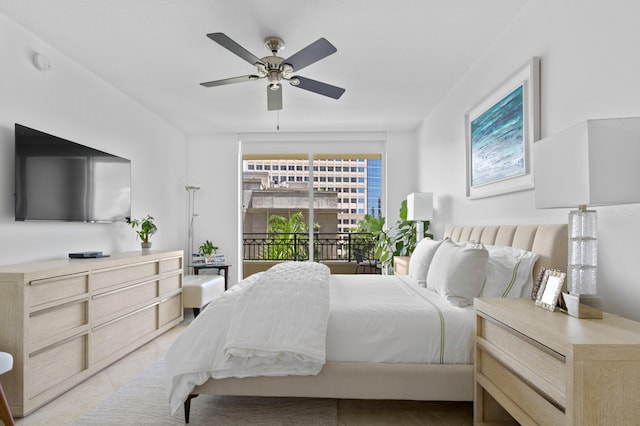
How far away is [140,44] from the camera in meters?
2.97

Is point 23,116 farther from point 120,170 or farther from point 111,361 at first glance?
point 111,361

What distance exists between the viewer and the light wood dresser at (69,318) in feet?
7.05

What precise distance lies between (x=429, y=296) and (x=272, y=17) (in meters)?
2.15

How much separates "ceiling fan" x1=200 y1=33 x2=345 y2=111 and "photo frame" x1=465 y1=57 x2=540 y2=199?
4.00 feet

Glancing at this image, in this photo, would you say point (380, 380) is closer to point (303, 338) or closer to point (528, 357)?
point (303, 338)

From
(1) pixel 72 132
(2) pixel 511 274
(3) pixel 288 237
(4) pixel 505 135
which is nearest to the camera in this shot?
(2) pixel 511 274

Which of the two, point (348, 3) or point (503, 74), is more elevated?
point (348, 3)

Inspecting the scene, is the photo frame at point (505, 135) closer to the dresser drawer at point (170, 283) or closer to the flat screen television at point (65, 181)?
the dresser drawer at point (170, 283)

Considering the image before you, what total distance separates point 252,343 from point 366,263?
14.6 ft

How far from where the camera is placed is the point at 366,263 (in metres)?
6.24

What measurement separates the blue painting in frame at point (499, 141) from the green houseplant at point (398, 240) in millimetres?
1676

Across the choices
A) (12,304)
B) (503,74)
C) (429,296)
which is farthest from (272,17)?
(12,304)

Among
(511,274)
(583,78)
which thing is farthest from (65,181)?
(583,78)

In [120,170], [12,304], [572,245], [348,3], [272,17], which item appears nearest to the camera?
[572,245]
